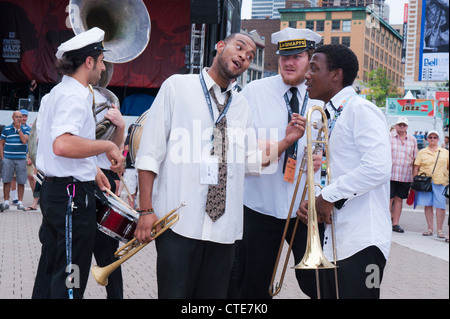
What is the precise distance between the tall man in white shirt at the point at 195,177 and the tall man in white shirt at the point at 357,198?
1.58 ft

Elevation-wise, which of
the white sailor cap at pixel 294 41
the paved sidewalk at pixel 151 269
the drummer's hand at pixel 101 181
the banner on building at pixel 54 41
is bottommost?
the paved sidewalk at pixel 151 269

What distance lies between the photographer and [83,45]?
12.2 feet

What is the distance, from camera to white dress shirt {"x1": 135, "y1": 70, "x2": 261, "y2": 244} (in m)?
3.22

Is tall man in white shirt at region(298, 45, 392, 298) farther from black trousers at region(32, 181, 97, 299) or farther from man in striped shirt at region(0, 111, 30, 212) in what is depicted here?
man in striped shirt at region(0, 111, 30, 212)

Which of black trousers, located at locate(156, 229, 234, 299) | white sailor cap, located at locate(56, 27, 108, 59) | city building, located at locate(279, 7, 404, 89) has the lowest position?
black trousers, located at locate(156, 229, 234, 299)

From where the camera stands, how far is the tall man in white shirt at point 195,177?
10.5 ft

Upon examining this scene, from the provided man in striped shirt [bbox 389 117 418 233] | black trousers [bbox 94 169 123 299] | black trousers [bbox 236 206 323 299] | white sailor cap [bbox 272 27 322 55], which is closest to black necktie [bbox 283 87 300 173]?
white sailor cap [bbox 272 27 322 55]

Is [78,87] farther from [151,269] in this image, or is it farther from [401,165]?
[401,165]

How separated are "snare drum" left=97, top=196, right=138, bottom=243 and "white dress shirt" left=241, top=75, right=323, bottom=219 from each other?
837 mm

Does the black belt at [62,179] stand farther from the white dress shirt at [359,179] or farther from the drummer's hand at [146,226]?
the white dress shirt at [359,179]

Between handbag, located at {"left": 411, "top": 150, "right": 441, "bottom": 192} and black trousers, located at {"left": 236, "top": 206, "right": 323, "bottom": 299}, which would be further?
handbag, located at {"left": 411, "top": 150, "right": 441, "bottom": 192}

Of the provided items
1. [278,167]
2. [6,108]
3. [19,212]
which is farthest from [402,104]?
[278,167]

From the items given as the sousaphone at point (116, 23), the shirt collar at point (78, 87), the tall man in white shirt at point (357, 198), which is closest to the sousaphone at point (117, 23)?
the sousaphone at point (116, 23)
